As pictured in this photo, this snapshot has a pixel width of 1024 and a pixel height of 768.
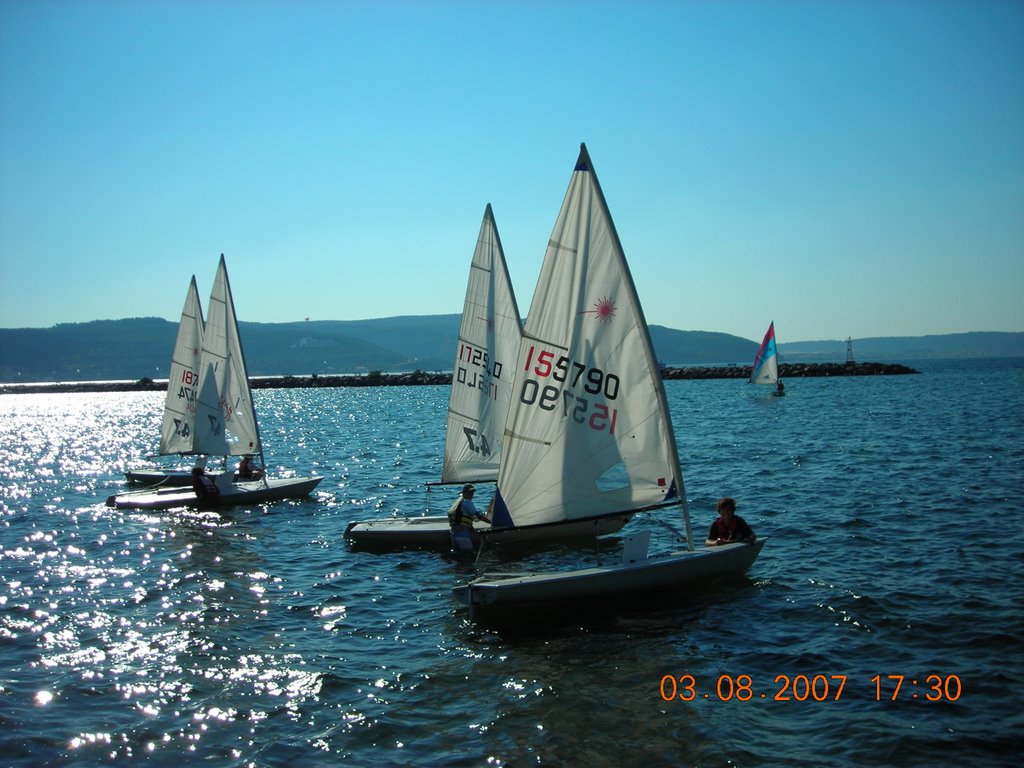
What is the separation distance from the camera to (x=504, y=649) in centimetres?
1330

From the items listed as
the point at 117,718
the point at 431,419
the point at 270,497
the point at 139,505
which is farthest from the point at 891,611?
the point at 431,419

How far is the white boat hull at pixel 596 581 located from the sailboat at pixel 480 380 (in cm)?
670

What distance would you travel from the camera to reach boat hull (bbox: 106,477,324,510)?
27500 mm

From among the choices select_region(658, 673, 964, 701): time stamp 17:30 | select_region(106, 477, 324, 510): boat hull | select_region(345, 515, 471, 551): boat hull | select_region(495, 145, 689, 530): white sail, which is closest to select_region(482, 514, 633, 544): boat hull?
select_region(345, 515, 471, 551): boat hull

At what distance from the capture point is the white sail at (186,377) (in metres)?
31.2

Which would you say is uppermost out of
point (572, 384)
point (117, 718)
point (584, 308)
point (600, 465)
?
point (584, 308)

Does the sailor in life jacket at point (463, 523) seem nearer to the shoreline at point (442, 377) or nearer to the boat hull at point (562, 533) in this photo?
the boat hull at point (562, 533)

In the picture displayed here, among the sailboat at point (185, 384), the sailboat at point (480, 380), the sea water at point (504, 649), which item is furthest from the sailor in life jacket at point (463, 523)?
the sailboat at point (185, 384)

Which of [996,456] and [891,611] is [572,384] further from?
[996,456]

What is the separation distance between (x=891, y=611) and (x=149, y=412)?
352ft

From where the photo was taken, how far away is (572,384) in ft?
49.2

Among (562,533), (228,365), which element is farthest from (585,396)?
(228,365)

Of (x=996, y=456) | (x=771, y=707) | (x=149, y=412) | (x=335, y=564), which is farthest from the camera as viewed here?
(x=149, y=412)

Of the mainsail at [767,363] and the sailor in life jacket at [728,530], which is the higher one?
the mainsail at [767,363]
